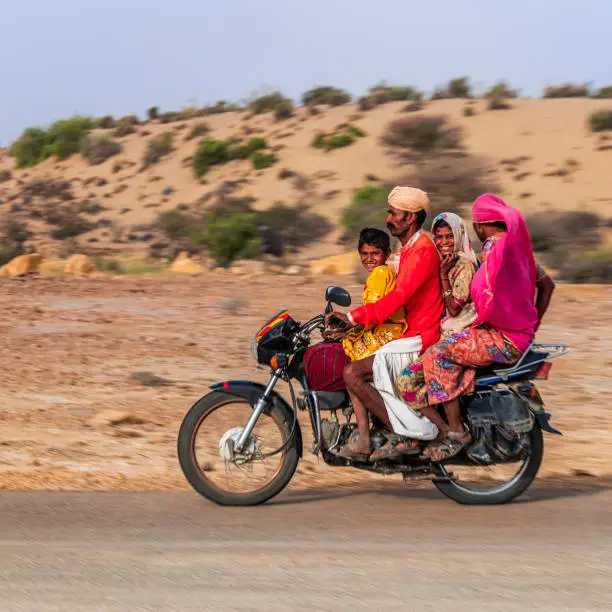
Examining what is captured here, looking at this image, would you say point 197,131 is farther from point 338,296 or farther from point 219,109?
point 338,296

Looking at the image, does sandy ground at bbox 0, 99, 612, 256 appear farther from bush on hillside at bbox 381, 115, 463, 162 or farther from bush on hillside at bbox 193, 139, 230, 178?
bush on hillside at bbox 381, 115, 463, 162

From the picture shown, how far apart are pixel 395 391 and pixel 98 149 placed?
5701 cm

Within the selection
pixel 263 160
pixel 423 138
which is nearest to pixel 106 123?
pixel 263 160

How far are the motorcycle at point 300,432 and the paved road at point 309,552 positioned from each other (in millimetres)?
182

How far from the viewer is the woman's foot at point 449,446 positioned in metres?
6.52

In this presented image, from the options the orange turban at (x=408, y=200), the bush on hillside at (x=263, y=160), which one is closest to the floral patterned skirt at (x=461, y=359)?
the orange turban at (x=408, y=200)

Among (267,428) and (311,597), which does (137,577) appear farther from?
(267,428)

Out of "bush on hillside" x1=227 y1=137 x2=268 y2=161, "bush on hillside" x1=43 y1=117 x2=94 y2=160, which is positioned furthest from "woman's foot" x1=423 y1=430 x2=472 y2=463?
"bush on hillside" x1=43 y1=117 x2=94 y2=160

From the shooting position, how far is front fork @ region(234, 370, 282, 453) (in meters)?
6.68

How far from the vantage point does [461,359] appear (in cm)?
646

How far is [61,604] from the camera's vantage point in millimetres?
4555

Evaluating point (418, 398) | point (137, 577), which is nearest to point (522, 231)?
point (418, 398)

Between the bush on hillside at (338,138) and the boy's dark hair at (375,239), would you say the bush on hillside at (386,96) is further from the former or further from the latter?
the boy's dark hair at (375,239)

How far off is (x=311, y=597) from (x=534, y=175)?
37.9m
